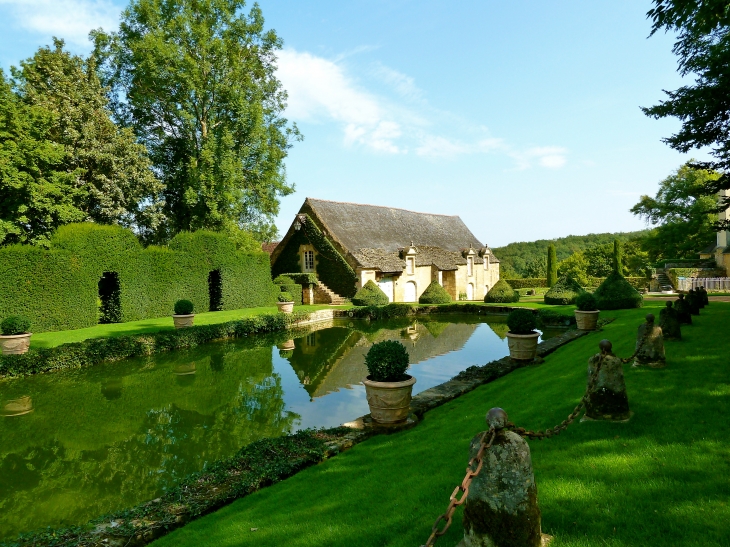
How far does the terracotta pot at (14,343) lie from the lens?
13.3m

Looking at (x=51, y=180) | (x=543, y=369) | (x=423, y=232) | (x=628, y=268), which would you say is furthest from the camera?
(x=628, y=268)

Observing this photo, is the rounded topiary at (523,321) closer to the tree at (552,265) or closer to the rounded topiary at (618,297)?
the rounded topiary at (618,297)

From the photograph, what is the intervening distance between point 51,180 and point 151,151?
901 cm

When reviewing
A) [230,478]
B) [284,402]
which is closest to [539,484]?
[230,478]

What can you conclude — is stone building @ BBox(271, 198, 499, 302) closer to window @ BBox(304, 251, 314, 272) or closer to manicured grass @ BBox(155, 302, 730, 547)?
window @ BBox(304, 251, 314, 272)

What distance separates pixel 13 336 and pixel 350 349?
10714mm

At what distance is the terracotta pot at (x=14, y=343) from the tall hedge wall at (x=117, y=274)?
13.6 feet

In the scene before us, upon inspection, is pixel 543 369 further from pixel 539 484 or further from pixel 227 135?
pixel 227 135

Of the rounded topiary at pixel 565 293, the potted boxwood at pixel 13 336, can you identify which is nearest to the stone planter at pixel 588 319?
the rounded topiary at pixel 565 293

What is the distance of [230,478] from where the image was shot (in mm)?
5223

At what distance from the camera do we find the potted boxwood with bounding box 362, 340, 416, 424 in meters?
6.88

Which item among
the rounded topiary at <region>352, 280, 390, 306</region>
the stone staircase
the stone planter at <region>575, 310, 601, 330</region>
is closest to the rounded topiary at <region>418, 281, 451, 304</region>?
the rounded topiary at <region>352, 280, 390, 306</region>

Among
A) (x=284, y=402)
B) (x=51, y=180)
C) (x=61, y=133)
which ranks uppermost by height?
(x=61, y=133)

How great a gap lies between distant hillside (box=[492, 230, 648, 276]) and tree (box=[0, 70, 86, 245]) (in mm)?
64140
